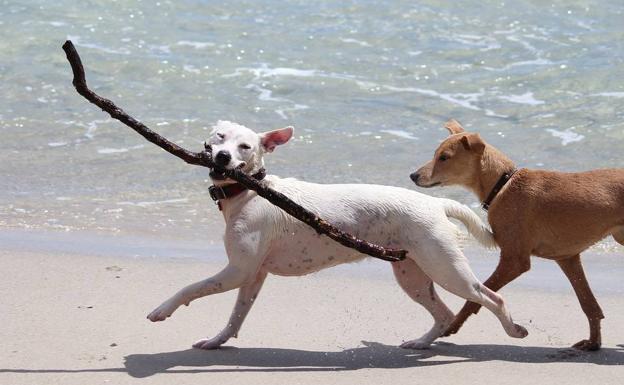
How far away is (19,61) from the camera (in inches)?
622

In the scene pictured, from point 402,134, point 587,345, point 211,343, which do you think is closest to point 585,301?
point 587,345

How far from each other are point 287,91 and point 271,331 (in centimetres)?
859

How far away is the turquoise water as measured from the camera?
10.7 meters

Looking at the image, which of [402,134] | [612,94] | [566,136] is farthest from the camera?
[612,94]

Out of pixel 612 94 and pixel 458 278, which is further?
pixel 612 94

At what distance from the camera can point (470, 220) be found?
6.29 m

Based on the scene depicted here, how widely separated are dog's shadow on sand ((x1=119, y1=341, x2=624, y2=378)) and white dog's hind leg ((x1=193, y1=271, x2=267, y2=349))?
6cm

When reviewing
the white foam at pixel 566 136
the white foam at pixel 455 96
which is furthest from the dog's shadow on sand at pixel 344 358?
the white foam at pixel 455 96

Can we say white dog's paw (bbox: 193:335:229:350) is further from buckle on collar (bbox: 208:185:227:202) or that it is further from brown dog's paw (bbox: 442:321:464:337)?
brown dog's paw (bbox: 442:321:464:337)

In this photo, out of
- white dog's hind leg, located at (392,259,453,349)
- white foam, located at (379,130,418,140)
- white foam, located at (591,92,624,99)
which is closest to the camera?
white dog's hind leg, located at (392,259,453,349)

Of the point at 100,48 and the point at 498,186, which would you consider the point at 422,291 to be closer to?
the point at 498,186

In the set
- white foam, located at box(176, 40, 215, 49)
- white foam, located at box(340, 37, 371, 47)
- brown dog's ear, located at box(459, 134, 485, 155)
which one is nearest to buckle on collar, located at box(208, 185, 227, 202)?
brown dog's ear, located at box(459, 134, 485, 155)

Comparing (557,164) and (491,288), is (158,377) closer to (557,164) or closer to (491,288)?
(491,288)

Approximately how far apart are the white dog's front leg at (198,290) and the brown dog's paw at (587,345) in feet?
6.71
